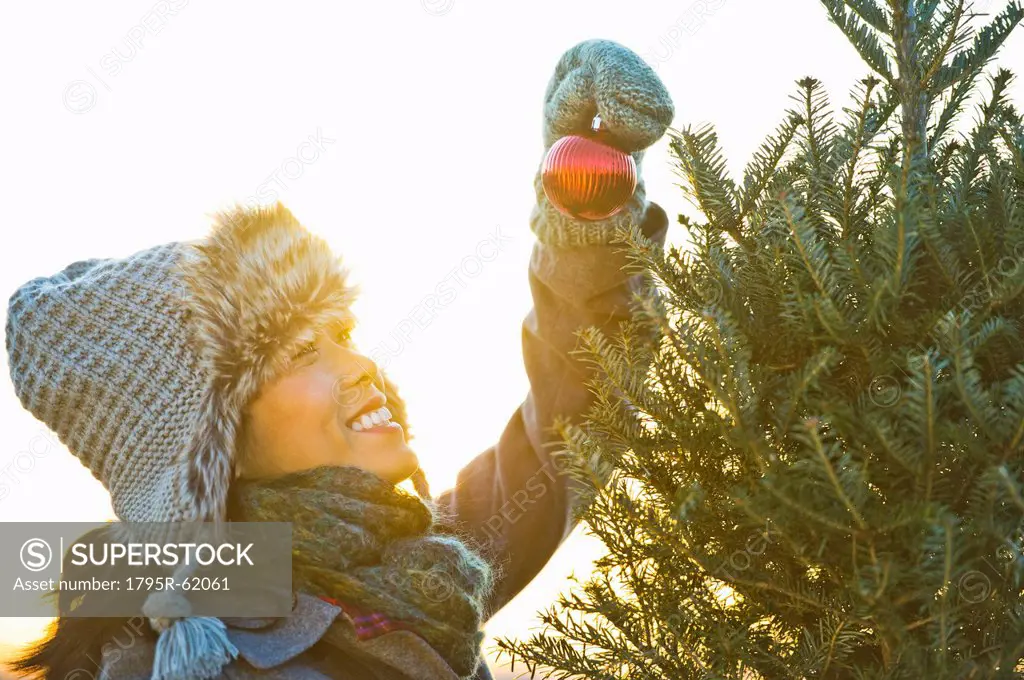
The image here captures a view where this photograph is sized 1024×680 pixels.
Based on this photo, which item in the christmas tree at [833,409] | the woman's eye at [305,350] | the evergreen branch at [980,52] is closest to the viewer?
the christmas tree at [833,409]

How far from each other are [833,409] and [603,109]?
2.97ft

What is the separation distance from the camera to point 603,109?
171 cm

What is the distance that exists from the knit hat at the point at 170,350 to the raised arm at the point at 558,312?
51 centimetres

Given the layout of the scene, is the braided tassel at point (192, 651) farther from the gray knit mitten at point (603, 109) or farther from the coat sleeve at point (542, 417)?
the gray knit mitten at point (603, 109)

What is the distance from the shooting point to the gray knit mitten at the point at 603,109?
1687 millimetres

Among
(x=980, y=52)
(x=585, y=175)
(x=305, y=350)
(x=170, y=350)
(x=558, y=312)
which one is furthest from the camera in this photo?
(x=558, y=312)

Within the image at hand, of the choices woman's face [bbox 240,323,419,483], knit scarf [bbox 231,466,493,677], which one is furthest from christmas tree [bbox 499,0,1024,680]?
woman's face [bbox 240,323,419,483]

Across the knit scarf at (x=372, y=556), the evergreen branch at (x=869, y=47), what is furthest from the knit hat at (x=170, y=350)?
the evergreen branch at (x=869, y=47)

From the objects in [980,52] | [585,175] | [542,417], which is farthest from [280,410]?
[980,52]

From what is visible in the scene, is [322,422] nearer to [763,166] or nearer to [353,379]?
[353,379]

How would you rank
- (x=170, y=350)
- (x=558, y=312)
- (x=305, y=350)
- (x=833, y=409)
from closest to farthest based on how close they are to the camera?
(x=833, y=409), (x=170, y=350), (x=305, y=350), (x=558, y=312)

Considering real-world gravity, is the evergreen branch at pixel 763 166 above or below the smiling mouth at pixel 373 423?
above

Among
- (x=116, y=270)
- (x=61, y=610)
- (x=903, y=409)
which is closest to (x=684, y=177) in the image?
(x=903, y=409)

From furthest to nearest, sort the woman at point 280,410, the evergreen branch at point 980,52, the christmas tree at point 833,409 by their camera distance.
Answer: the woman at point 280,410 < the evergreen branch at point 980,52 < the christmas tree at point 833,409
